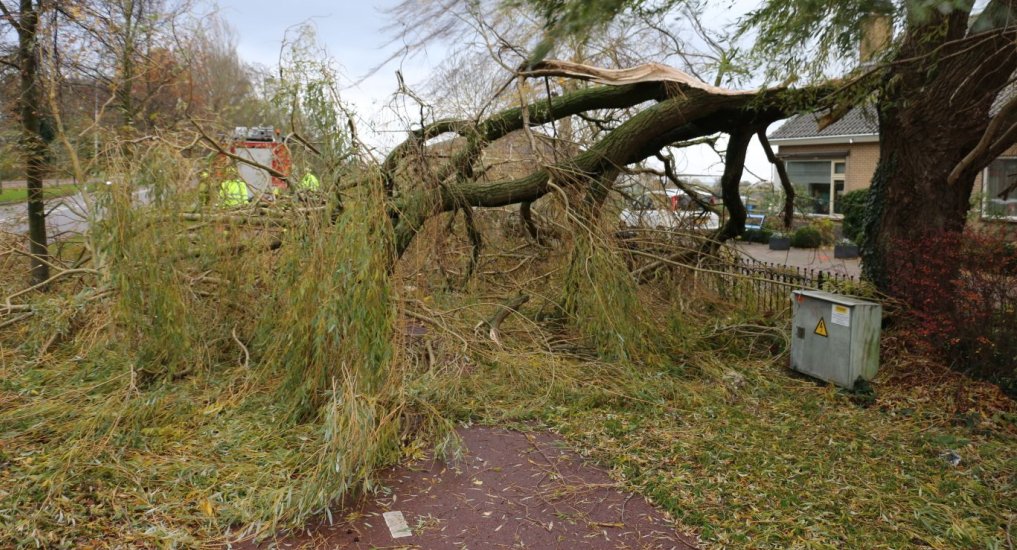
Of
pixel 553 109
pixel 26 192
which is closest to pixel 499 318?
pixel 553 109

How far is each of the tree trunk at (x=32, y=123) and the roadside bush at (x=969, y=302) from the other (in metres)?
9.11

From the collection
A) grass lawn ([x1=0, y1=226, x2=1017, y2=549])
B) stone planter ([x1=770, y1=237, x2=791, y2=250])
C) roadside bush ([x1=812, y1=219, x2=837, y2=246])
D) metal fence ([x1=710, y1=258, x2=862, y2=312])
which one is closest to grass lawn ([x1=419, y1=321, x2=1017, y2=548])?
grass lawn ([x1=0, y1=226, x2=1017, y2=549])

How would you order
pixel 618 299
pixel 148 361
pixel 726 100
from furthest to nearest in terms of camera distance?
pixel 726 100
pixel 618 299
pixel 148 361

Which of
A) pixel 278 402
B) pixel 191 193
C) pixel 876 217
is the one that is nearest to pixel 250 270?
pixel 191 193

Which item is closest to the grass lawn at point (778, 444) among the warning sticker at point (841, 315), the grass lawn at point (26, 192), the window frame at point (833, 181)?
the warning sticker at point (841, 315)

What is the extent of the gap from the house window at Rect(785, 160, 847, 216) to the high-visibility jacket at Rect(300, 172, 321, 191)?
19482 mm

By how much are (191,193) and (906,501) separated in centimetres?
531

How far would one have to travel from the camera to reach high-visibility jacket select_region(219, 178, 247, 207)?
6031 millimetres

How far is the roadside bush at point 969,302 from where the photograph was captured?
5.39 meters

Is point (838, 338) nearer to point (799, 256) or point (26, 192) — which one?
point (26, 192)

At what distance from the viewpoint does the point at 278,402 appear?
4.82 m

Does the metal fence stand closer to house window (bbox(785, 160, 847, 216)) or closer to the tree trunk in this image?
the tree trunk

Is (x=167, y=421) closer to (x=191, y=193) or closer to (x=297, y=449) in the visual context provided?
(x=297, y=449)

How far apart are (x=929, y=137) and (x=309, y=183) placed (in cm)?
556
